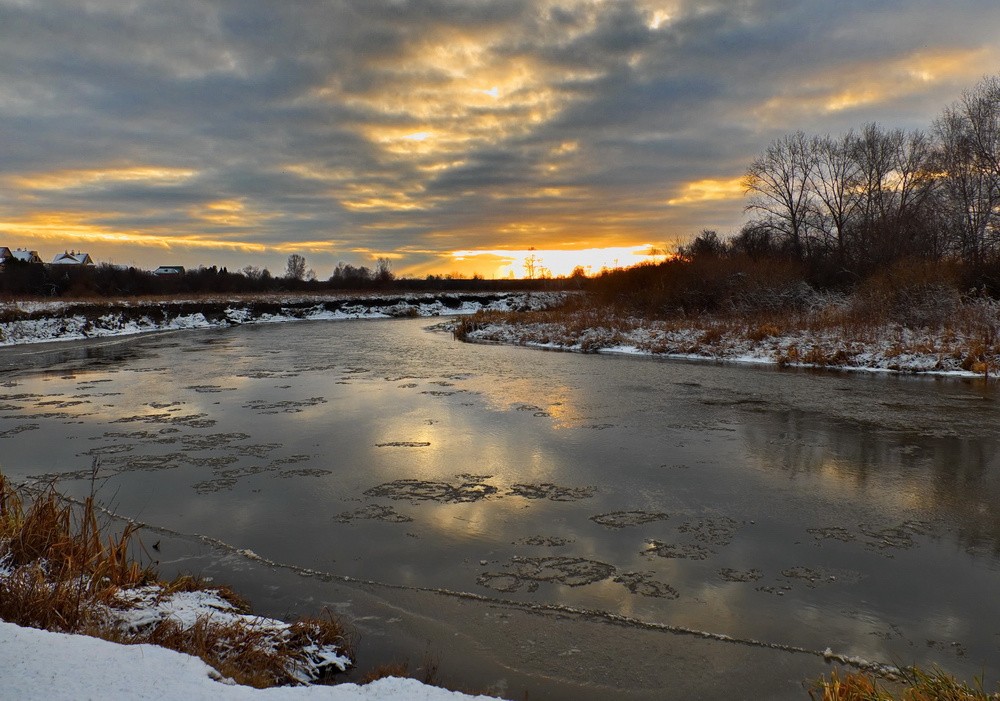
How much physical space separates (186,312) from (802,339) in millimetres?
33404

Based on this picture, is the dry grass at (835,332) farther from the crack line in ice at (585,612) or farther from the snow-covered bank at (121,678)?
the snow-covered bank at (121,678)

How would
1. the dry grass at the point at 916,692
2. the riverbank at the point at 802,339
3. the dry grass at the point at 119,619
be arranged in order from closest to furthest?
the dry grass at the point at 916,692, the dry grass at the point at 119,619, the riverbank at the point at 802,339

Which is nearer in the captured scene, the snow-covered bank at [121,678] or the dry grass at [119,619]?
the snow-covered bank at [121,678]

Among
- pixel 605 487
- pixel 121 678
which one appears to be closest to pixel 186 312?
pixel 605 487

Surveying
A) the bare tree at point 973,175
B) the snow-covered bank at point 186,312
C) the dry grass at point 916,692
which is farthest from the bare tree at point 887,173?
the dry grass at point 916,692

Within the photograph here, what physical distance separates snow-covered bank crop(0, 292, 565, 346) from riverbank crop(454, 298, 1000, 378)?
16.2 metres

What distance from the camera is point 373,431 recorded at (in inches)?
404

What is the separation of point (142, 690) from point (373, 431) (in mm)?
7552

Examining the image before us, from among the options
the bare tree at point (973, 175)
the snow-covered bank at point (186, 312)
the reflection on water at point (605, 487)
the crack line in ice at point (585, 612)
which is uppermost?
the bare tree at point (973, 175)

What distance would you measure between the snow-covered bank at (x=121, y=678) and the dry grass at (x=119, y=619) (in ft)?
1.17

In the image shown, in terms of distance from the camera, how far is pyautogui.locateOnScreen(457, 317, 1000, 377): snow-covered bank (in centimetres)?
1666

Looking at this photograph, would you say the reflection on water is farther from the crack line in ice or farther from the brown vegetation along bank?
the brown vegetation along bank

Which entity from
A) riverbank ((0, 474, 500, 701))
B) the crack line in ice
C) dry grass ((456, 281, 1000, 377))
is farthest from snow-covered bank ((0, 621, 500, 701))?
dry grass ((456, 281, 1000, 377))

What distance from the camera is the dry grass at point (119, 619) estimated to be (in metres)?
3.62
